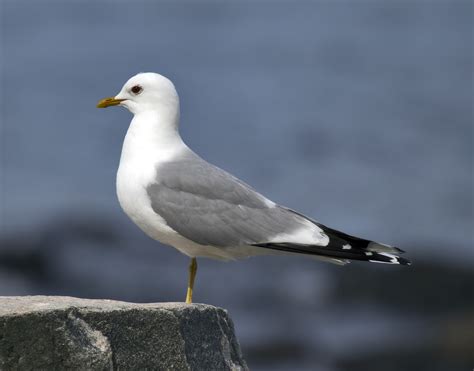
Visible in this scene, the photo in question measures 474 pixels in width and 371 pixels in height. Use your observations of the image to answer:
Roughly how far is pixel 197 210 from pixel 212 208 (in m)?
0.10

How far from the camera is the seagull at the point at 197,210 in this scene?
251 inches

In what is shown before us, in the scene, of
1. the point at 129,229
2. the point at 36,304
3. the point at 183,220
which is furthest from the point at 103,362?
the point at 129,229

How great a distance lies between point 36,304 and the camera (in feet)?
17.2

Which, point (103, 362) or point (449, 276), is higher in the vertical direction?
point (103, 362)

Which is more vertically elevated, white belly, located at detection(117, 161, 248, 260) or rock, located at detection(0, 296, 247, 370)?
white belly, located at detection(117, 161, 248, 260)

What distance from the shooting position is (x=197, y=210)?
6539 mm

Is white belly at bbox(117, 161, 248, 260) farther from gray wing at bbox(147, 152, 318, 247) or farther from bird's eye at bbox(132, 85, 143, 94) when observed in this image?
bird's eye at bbox(132, 85, 143, 94)

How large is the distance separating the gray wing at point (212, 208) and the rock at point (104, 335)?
75cm

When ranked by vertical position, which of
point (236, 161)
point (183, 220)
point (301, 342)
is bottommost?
point (301, 342)

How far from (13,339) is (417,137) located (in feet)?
56.3

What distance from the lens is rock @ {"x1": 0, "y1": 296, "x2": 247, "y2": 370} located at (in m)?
5.02

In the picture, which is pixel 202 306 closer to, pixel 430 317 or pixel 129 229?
pixel 430 317

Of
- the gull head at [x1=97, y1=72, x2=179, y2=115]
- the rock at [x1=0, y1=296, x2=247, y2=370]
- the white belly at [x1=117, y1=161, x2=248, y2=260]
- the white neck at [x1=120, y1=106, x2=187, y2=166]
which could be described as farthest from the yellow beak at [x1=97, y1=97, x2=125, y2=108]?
the rock at [x1=0, y1=296, x2=247, y2=370]

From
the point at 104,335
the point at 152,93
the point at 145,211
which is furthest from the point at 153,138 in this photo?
the point at 104,335
